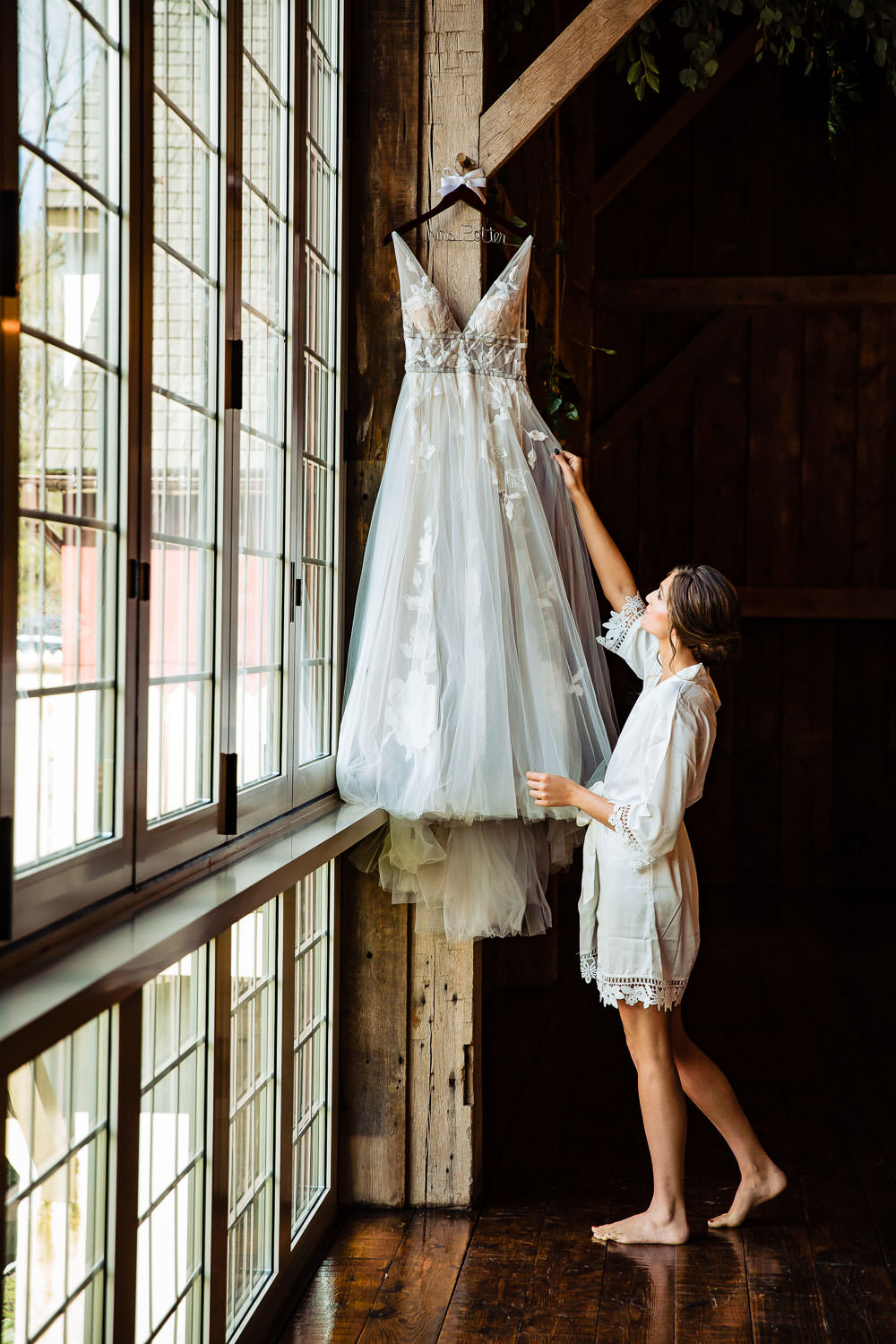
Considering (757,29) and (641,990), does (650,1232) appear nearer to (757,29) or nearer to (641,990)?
(641,990)

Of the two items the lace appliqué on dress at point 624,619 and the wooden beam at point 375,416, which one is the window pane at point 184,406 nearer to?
the wooden beam at point 375,416

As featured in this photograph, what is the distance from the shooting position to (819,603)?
6664 millimetres

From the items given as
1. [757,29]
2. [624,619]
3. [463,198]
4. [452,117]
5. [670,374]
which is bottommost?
[624,619]

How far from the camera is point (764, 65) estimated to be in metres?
6.67

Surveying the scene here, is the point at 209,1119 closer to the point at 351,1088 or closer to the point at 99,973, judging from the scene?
the point at 99,973

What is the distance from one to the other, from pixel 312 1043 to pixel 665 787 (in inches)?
37.1

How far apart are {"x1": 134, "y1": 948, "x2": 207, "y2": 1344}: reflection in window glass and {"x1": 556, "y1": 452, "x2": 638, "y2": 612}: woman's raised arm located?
134 centimetres

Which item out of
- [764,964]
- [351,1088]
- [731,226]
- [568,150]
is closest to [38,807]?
[351,1088]

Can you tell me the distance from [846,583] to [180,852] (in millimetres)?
5425

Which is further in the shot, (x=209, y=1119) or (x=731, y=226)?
(x=731, y=226)

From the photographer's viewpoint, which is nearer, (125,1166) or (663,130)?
(125,1166)

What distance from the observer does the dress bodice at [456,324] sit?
2775mm

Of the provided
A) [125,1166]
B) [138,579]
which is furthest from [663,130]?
[125,1166]

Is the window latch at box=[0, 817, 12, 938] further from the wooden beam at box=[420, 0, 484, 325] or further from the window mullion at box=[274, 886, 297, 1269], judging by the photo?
the wooden beam at box=[420, 0, 484, 325]
